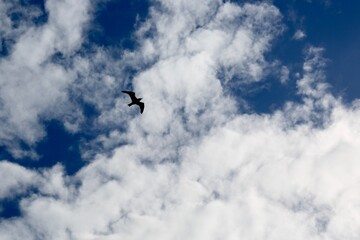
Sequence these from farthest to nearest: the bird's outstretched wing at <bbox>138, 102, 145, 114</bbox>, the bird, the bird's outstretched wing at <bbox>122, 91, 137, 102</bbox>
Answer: the bird's outstretched wing at <bbox>138, 102, 145, 114</bbox> < the bird < the bird's outstretched wing at <bbox>122, 91, 137, 102</bbox>

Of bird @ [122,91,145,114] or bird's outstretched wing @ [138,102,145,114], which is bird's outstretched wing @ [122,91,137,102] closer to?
bird @ [122,91,145,114]

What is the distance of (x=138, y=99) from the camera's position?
67062mm

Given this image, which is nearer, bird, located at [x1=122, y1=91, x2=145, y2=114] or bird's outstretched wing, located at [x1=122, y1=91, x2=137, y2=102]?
bird's outstretched wing, located at [x1=122, y1=91, x2=137, y2=102]

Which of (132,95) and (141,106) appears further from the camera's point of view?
(141,106)

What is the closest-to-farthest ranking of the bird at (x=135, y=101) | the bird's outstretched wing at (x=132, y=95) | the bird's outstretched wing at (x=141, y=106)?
the bird's outstretched wing at (x=132, y=95), the bird at (x=135, y=101), the bird's outstretched wing at (x=141, y=106)

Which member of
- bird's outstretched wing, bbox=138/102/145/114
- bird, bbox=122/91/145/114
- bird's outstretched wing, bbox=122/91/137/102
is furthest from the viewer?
bird's outstretched wing, bbox=138/102/145/114

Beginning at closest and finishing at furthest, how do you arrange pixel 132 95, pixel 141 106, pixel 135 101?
pixel 132 95 → pixel 135 101 → pixel 141 106

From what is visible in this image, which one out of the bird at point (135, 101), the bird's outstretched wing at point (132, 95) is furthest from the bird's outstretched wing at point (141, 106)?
the bird's outstretched wing at point (132, 95)

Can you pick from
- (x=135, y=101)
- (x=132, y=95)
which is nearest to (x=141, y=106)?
(x=135, y=101)

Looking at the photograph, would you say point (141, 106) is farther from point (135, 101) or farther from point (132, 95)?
point (132, 95)

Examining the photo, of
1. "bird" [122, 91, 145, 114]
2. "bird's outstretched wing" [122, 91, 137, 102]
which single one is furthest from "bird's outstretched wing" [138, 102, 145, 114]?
"bird's outstretched wing" [122, 91, 137, 102]

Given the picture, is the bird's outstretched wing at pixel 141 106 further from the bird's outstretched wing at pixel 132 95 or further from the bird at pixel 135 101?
the bird's outstretched wing at pixel 132 95

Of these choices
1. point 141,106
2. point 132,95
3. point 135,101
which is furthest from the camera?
point 141,106

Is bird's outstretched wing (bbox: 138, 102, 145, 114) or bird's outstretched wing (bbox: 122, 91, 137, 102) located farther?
bird's outstretched wing (bbox: 138, 102, 145, 114)
